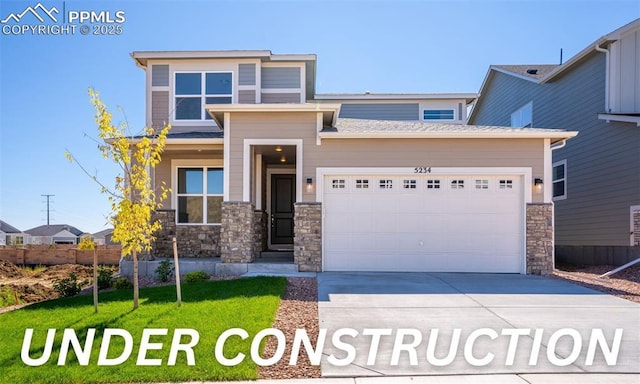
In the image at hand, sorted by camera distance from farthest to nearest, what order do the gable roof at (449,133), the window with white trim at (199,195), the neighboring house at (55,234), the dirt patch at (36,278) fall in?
the neighboring house at (55,234)
the window with white trim at (199,195)
the gable roof at (449,133)
the dirt patch at (36,278)

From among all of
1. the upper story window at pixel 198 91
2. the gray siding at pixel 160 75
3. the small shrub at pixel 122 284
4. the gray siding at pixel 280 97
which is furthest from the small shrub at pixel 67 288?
the gray siding at pixel 280 97

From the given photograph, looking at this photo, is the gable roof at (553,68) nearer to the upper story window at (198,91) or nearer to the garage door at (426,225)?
the garage door at (426,225)

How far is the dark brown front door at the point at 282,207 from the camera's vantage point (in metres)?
13.9

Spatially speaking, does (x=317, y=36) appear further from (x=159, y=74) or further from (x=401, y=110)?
(x=401, y=110)

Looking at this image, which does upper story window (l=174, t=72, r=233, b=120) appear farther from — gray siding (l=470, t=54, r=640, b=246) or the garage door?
gray siding (l=470, t=54, r=640, b=246)

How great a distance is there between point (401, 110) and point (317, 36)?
233 inches

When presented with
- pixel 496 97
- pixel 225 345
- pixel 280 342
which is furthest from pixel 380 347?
pixel 496 97

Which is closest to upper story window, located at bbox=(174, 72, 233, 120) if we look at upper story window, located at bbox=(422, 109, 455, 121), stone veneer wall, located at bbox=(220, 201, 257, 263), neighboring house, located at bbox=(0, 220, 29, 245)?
stone veneer wall, located at bbox=(220, 201, 257, 263)

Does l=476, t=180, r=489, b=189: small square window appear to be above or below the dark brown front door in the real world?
above

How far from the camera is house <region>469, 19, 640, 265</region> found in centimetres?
1173

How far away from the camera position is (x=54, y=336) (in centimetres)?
539

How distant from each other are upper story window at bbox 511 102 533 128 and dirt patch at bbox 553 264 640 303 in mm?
6667

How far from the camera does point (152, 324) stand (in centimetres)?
570

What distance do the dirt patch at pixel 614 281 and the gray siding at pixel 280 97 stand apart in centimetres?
801
